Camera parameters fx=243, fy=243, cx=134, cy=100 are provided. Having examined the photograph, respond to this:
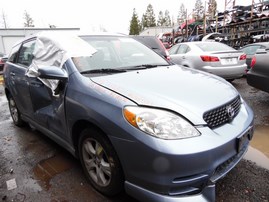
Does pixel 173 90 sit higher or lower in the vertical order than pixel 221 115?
higher

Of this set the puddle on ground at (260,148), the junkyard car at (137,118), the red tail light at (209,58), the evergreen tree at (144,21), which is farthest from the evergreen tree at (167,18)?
the junkyard car at (137,118)

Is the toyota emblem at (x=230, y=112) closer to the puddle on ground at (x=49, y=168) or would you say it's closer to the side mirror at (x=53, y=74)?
the side mirror at (x=53, y=74)

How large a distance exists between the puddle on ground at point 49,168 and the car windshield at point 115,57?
1.30 m

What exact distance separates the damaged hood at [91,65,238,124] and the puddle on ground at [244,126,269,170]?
3.39 ft

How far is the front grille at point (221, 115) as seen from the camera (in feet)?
6.56

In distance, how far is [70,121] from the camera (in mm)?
2518

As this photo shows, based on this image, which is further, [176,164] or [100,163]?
[100,163]

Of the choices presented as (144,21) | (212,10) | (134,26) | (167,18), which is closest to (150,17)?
(144,21)

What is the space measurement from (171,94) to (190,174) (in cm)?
69

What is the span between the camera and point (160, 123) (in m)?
1.85

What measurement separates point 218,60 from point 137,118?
5.34 m

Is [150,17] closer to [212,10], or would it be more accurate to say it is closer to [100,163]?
[212,10]

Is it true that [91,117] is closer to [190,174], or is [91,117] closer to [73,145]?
[73,145]

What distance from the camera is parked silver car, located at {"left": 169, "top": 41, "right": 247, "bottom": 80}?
Answer: 21.6 feet
